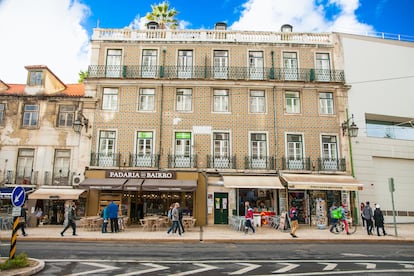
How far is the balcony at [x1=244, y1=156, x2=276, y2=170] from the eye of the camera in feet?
66.7

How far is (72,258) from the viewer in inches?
377

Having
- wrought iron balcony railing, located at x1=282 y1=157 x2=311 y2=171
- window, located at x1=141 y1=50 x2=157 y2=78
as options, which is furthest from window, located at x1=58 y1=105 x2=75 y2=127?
wrought iron balcony railing, located at x1=282 y1=157 x2=311 y2=171

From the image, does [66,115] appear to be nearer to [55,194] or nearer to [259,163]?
[55,194]

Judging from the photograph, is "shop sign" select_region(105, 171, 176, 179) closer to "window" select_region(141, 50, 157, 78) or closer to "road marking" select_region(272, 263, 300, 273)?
"window" select_region(141, 50, 157, 78)

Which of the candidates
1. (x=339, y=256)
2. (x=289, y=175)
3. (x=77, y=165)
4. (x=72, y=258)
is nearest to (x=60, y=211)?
(x=77, y=165)

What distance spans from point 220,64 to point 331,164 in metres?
9.90

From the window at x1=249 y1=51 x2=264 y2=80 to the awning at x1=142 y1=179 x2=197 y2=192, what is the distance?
8.37m

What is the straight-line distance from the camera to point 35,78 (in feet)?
71.0

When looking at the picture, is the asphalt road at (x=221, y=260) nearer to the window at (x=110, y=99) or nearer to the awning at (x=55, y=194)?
the awning at (x=55, y=194)

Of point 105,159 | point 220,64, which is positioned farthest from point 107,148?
point 220,64

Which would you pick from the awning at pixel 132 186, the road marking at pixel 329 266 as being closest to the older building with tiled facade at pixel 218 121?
the awning at pixel 132 186

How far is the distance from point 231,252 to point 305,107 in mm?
13373

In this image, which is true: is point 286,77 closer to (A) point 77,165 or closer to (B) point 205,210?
(B) point 205,210

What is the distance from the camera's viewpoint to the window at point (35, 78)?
21609 mm
